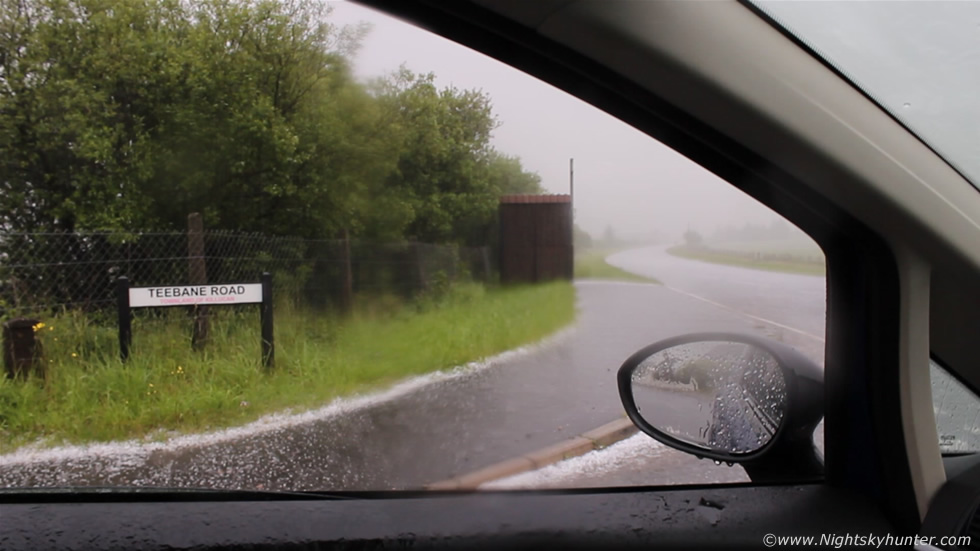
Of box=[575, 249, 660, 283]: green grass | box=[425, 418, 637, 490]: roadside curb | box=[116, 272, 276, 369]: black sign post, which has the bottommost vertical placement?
box=[425, 418, 637, 490]: roadside curb

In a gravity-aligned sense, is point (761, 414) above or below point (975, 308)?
below

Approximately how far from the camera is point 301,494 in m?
1.71

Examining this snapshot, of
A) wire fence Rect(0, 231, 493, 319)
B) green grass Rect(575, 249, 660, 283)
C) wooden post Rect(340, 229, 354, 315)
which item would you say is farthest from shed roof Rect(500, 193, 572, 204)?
wooden post Rect(340, 229, 354, 315)

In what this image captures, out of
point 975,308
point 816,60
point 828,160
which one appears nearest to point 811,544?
point 975,308

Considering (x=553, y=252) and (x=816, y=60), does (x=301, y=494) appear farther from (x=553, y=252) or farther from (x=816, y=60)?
(x=816, y=60)

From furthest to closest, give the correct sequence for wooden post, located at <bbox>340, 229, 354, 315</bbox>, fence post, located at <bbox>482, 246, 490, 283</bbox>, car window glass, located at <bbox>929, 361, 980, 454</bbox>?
wooden post, located at <bbox>340, 229, 354, 315</bbox> → fence post, located at <bbox>482, 246, 490, 283</bbox> → car window glass, located at <bbox>929, 361, 980, 454</bbox>

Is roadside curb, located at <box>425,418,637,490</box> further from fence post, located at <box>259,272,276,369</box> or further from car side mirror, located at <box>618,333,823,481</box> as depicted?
fence post, located at <box>259,272,276,369</box>

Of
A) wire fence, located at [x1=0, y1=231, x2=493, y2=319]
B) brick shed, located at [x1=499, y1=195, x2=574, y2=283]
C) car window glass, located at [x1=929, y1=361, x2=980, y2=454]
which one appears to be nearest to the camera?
car window glass, located at [x1=929, y1=361, x2=980, y2=454]

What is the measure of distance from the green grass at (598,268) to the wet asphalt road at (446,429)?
7 cm

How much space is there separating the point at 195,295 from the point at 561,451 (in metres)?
2.36

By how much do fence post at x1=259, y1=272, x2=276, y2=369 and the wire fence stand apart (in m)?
0.07

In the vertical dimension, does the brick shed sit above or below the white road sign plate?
above

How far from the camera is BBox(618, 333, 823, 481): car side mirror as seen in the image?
1637 millimetres

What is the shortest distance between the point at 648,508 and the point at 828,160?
938 millimetres
